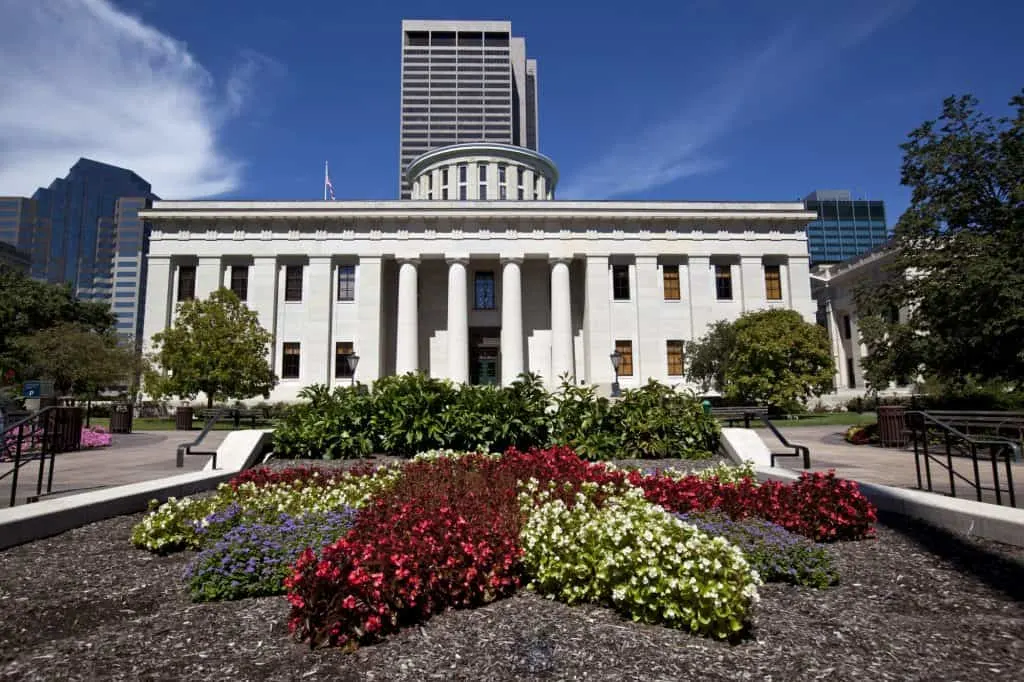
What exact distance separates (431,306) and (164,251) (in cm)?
1911

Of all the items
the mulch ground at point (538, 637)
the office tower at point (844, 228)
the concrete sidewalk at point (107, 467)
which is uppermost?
the office tower at point (844, 228)

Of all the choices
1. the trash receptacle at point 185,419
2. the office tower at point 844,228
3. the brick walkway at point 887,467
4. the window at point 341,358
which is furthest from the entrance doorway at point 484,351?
the office tower at point 844,228

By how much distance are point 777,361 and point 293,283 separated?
108ft

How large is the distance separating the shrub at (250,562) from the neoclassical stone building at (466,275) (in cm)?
3472

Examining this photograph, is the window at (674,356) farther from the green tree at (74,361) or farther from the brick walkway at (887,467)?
the green tree at (74,361)

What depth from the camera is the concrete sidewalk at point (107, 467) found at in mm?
8680

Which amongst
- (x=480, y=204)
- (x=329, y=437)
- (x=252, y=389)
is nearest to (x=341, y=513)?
(x=329, y=437)

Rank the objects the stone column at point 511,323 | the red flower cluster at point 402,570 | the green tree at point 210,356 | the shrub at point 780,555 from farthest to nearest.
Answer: the stone column at point 511,323 < the green tree at point 210,356 < the shrub at point 780,555 < the red flower cluster at point 402,570

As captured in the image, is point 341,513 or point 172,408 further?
point 172,408

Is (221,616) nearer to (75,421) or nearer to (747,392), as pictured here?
(75,421)

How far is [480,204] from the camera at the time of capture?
4109cm

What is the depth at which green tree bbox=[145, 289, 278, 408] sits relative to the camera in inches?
1114

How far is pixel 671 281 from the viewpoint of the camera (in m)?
42.7

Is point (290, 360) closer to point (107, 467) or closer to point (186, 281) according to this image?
point (186, 281)
